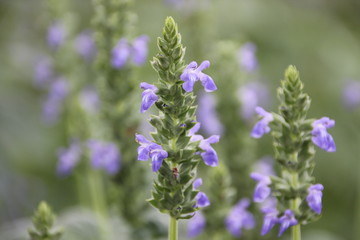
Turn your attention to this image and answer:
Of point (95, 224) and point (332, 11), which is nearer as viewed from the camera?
point (95, 224)

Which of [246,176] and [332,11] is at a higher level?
[332,11]

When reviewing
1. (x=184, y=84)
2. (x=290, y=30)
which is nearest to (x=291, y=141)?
(x=184, y=84)

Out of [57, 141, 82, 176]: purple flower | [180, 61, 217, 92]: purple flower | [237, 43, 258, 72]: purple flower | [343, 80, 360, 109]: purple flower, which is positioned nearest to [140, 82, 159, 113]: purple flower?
[180, 61, 217, 92]: purple flower

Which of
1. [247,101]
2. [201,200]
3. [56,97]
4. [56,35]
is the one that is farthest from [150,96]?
[56,97]

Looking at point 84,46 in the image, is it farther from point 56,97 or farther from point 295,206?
point 295,206

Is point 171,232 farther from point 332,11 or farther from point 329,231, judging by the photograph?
point 332,11

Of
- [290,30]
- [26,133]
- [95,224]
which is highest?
[290,30]

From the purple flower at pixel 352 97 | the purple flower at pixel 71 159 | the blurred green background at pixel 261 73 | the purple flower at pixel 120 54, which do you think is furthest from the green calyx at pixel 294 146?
the purple flower at pixel 352 97

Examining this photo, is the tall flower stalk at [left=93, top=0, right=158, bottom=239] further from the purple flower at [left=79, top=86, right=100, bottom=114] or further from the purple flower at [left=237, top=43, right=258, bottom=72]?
the purple flower at [left=79, top=86, right=100, bottom=114]
